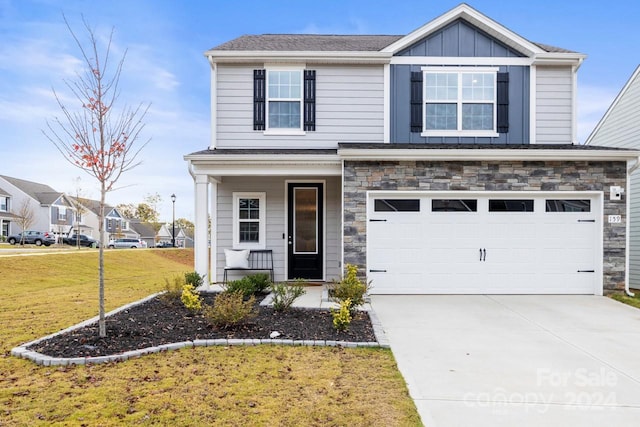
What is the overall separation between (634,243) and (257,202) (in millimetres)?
11113

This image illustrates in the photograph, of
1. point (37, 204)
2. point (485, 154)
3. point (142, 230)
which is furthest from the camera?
point (142, 230)

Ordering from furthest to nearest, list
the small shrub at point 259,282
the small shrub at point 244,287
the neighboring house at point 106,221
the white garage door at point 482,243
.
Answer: the neighboring house at point 106,221, the white garage door at point 482,243, the small shrub at point 259,282, the small shrub at point 244,287

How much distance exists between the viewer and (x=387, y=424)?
2.89 m

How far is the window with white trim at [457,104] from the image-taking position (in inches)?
373

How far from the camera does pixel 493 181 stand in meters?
8.16

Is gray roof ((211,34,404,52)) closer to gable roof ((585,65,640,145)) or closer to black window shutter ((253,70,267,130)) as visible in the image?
black window shutter ((253,70,267,130))

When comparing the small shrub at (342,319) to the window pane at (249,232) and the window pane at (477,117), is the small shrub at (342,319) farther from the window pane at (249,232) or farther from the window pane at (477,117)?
the window pane at (477,117)

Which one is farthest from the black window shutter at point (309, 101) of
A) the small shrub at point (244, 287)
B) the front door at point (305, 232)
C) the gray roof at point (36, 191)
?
the gray roof at point (36, 191)

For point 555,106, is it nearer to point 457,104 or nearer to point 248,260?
point 457,104

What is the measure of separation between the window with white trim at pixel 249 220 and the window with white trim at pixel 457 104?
15.0 ft

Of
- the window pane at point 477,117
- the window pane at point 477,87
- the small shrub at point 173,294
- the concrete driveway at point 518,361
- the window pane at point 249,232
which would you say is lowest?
the concrete driveway at point 518,361

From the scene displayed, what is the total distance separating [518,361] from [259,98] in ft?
26.0

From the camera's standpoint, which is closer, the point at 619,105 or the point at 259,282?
the point at 259,282

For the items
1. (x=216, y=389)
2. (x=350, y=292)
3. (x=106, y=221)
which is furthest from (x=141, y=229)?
(x=216, y=389)
